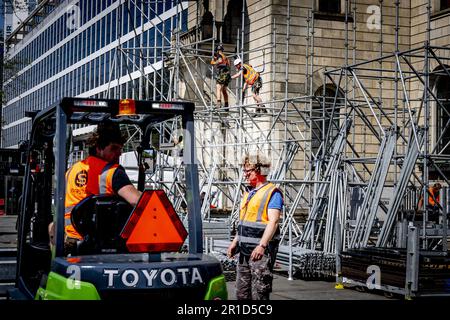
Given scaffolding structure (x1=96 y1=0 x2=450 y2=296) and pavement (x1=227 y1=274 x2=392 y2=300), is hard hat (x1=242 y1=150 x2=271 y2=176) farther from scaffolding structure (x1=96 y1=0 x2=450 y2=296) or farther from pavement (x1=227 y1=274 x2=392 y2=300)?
pavement (x1=227 y1=274 x2=392 y2=300)

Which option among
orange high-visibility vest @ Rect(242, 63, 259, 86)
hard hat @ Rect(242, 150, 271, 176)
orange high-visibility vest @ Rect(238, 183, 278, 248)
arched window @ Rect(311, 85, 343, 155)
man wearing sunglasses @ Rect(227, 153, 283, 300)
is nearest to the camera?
man wearing sunglasses @ Rect(227, 153, 283, 300)

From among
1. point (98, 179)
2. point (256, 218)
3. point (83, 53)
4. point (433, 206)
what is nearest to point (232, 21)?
point (433, 206)

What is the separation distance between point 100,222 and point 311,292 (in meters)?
6.96

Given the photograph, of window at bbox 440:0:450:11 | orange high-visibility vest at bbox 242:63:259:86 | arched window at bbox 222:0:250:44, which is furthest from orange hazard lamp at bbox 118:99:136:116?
arched window at bbox 222:0:250:44

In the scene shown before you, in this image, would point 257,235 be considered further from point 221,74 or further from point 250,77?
point 250,77

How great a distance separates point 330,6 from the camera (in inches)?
1070

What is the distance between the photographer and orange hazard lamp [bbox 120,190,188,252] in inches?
236

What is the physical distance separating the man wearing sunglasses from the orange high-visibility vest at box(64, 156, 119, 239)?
2062mm

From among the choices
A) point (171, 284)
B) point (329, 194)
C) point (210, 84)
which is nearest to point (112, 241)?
point (171, 284)

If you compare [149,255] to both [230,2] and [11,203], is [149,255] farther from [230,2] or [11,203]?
[11,203]

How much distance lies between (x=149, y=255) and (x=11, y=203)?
3659cm

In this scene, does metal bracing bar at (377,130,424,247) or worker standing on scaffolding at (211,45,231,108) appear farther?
worker standing on scaffolding at (211,45,231,108)

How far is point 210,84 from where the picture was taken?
88.9 feet
